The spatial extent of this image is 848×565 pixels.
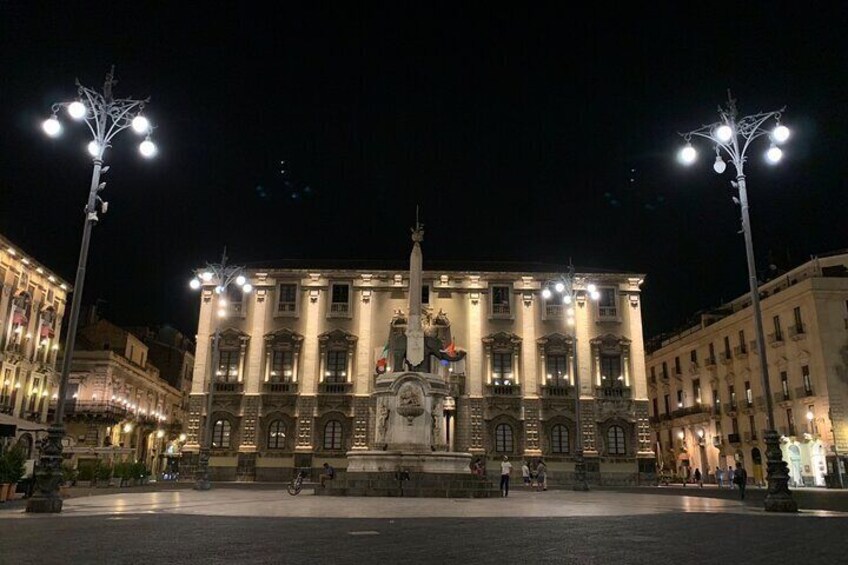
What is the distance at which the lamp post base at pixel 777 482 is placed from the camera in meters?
16.9

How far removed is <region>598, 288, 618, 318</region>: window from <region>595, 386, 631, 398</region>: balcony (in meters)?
5.22

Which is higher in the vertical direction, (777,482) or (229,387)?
(229,387)

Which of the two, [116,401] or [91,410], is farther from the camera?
[116,401]

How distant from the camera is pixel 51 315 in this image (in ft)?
163

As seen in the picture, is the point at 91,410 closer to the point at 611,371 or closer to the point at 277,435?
the point at 277,435

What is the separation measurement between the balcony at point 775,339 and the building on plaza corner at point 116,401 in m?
44.8

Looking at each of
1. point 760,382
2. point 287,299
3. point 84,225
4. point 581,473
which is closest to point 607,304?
point 760,382

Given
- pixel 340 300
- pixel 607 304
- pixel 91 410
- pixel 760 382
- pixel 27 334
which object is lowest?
pixel 91 410

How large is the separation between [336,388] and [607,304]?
20.6m

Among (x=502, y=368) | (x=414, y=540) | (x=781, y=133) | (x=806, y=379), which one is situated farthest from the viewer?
(x=502, y=368)

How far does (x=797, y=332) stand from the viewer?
4431 cm

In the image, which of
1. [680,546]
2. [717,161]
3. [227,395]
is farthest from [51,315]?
[680,546]

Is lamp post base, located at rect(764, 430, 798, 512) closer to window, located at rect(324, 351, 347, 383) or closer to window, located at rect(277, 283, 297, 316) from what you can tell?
window, located at rect(324, 351, 347, 383)

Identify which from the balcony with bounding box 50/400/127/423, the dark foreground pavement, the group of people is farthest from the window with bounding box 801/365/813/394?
the balcony with bounding box 50/400/127/423
